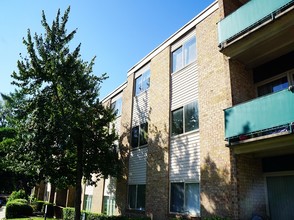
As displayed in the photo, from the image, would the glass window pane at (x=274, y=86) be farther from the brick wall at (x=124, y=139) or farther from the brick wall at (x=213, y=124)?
the brick wall at (x=124, y=139)

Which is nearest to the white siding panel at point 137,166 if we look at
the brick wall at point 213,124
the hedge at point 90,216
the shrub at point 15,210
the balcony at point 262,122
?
the hedge at point 90,216

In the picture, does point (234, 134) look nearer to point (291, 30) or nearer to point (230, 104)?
point (230, 104)

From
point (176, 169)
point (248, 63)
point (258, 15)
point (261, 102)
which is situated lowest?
point (176, 169)

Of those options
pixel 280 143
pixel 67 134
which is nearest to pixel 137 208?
pixel 67 134

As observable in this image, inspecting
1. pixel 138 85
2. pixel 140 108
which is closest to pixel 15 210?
pixel 140 108

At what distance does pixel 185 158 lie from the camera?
40.2 feet

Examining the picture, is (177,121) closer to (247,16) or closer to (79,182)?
(247,16)

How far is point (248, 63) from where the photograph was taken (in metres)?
11.2

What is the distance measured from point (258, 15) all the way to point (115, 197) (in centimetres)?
1364

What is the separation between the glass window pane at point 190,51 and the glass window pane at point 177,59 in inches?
17.1

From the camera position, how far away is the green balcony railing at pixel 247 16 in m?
8.92

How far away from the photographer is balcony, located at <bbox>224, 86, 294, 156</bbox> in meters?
7.86

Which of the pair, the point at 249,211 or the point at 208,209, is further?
the point at 208,209

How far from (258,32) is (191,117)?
474 cm
